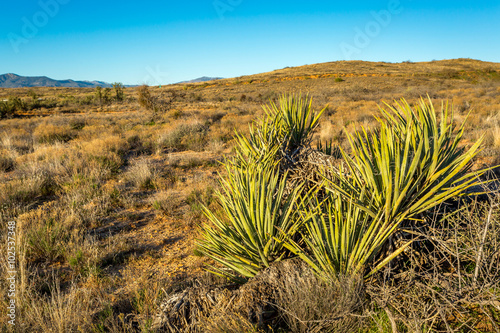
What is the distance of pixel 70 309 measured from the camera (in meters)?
2.12

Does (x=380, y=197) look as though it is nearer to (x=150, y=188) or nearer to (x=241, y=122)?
(x=150, y=188)

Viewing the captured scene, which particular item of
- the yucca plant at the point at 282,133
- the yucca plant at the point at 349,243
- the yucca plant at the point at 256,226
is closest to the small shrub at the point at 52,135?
the yucca plant at the point at 282,133

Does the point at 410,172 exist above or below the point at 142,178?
above

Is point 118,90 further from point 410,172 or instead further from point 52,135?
point 410,172

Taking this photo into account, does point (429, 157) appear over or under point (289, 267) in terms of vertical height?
over

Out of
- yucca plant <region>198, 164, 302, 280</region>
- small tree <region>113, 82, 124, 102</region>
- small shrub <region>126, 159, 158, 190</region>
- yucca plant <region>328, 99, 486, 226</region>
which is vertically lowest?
small shrub <region>126, 159, 158, 190</region>

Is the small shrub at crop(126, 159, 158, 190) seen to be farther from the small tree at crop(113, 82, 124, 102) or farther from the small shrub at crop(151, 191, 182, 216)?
the small tree at crop(113, 82, 124, 102)

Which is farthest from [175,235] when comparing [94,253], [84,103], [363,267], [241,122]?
[84,103]

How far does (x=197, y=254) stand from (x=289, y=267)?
173 centimetres

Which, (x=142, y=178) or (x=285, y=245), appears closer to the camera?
(x=285, y=245)

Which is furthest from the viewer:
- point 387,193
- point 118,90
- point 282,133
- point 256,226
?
point 118,90

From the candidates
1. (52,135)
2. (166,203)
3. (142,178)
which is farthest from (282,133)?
(52,135)

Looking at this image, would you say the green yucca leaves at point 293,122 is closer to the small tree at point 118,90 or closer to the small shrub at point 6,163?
the small shrub at point 6,163

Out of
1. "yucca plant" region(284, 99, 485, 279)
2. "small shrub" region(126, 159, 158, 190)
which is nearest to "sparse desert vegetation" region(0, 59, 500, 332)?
"yucca plant" region(284, 99, 485, 279)
